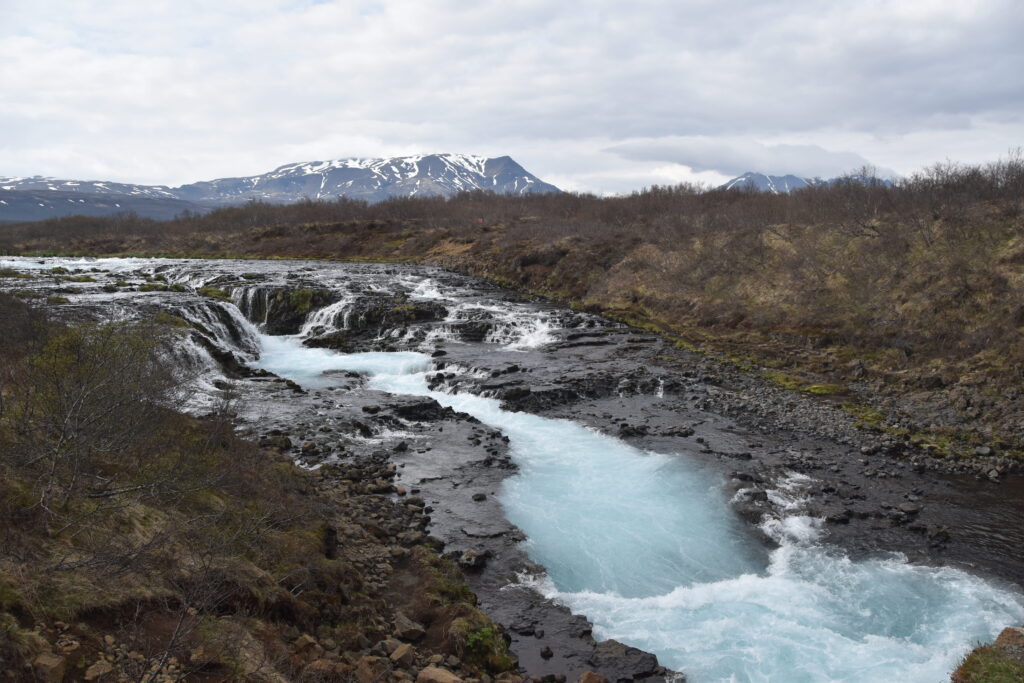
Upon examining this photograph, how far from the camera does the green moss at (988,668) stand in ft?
24.7

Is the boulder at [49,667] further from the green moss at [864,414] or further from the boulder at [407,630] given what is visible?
the green moss at [864,414]

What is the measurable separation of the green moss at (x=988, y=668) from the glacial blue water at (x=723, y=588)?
553mm

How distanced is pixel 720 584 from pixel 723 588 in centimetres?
16

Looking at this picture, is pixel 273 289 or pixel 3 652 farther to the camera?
pixel 273 289

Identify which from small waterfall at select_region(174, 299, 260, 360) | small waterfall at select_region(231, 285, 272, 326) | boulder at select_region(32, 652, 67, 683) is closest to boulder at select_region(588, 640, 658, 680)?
boulder at select_region(32, 652, 67, 683)

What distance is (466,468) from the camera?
51.8 ft

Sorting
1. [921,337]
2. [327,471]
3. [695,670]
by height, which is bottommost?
[695,670]

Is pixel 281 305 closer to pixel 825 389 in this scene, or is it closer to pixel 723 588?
pixel 825 389

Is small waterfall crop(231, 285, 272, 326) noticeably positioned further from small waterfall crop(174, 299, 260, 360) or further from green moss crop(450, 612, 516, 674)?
green moss crop(450, 612, 516, 674)

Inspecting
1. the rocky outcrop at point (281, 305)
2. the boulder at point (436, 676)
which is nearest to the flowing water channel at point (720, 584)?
the boulder at point (436, 676)

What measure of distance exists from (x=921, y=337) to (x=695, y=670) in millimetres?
20791

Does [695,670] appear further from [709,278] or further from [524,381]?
[709,278]

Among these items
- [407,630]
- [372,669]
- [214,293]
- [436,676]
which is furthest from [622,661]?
[214,293]

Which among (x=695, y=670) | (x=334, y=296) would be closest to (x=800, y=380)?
(x=695, y=670)
